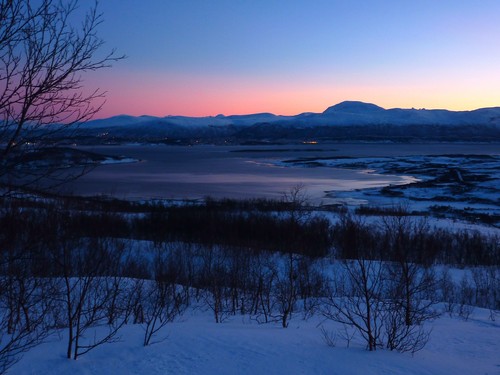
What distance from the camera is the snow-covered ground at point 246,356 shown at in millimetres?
4352

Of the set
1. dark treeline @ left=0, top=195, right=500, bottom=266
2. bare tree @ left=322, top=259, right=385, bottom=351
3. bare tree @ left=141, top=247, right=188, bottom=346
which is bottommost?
dark treeline @ left=0, top=195, right=500, bottom=266

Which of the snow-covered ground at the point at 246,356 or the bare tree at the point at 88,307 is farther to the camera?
the bare tree at the point at 88,307

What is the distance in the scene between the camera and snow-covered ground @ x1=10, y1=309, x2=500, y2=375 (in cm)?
435

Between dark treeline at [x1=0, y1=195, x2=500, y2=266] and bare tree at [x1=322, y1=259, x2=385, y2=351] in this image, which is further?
dark treeline at [x1=0, y1=195, x2=500, y2=266]

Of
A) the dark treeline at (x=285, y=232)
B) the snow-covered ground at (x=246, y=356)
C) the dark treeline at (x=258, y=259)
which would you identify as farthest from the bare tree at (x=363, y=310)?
the dark treeline at (x=285, y=232)

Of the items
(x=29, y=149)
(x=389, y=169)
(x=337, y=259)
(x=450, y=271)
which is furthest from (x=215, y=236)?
(x=389, y=169)

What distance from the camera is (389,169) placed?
51.2m

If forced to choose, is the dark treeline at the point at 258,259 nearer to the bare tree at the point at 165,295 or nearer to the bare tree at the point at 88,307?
the bare tree at the point at 165,295

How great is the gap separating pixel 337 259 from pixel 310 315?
25.9 ft

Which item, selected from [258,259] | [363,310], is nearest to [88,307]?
[363,310]

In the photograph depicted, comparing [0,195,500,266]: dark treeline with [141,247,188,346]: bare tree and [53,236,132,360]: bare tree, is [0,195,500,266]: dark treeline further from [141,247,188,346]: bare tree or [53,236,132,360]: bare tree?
[53,236,132,360]: bare tree

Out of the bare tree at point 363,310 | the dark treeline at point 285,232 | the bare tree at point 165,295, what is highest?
the bare tree at point 363,310

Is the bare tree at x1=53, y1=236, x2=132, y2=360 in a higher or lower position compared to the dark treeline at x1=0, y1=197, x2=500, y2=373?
higher

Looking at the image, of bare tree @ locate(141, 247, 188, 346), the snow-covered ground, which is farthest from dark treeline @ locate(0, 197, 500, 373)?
the snow-covered ground
